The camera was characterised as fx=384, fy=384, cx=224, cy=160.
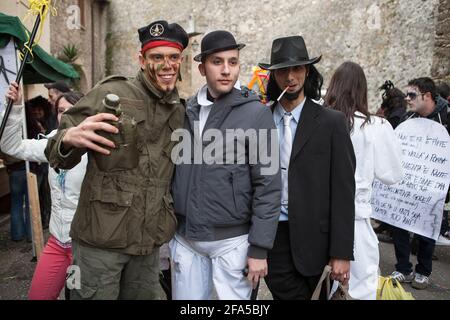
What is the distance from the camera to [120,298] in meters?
1.96

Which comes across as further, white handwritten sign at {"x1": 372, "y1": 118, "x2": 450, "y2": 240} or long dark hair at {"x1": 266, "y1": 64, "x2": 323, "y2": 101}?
white handwritten sign at {"x1": 372, "y1": 118, "x2": 450, "y2": 240}

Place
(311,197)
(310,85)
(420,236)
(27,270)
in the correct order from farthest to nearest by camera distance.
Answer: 1. (27,270)
2. (420,236)
3. (310,85)
4. (311,197)

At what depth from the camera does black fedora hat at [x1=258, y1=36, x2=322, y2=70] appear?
86.9 inches

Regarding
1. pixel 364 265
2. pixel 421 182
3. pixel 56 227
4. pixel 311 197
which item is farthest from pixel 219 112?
pixel 421 182

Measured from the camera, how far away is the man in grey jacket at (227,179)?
78.2 inches

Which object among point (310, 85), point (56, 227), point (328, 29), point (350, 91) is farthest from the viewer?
point (328, 29)

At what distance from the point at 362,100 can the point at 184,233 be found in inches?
63.8

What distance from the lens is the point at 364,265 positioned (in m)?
2.63

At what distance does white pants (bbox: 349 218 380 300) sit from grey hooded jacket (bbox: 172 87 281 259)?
0.93m

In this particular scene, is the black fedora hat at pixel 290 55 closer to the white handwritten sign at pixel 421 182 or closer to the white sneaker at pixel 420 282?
the white handwritten sign at pixel 421 182

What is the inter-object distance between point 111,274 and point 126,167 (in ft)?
1.68

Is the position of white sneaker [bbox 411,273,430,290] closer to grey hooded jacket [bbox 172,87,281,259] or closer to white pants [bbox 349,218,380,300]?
white pants [bbox 349,218,380,300]

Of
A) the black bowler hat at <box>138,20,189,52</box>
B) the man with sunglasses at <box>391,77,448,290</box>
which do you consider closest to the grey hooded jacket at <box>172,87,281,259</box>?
the black bowler hat at <box>138,20,189,52</box>

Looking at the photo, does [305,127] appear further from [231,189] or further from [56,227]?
[56,227]
